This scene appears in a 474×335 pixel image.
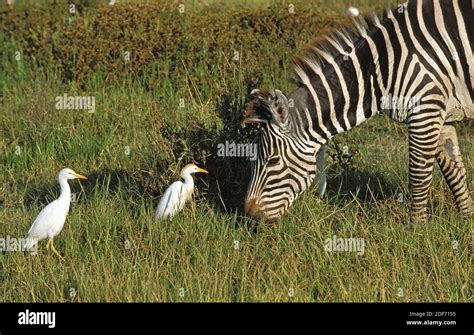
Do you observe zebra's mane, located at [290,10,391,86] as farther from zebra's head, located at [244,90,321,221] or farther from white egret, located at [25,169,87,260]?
white egret, located at [25,169,87,260]

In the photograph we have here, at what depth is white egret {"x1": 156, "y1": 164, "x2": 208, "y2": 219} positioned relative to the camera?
8.27m

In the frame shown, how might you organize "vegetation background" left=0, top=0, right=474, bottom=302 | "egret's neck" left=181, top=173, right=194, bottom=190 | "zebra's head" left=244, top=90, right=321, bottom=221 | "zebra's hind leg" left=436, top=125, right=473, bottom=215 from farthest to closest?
1. "zebra's hind leg" left=436, top=125, right=473, bottom=215
2. "egret's neck" left=181, top=173, right=194, bottom=190
3. "zebra's head" left=244, top=90, right=321, bottom=221
4. "vegetation background" left=0, top=0, right=474, bottom=302

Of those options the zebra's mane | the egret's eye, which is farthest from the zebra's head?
the zebra's mane

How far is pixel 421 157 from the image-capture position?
27.3 ft

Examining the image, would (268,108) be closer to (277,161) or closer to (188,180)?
(277,161)

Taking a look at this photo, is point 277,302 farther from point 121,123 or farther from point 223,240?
point 121,123

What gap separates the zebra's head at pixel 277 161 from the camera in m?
8.11

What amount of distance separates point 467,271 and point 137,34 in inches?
242

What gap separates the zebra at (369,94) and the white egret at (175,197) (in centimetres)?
55

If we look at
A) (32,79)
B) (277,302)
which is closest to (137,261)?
(277,302)

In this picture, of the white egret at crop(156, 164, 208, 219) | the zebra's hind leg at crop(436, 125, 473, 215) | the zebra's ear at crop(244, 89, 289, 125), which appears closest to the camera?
the zebra's ear at crop(244, 89, 289, 125)

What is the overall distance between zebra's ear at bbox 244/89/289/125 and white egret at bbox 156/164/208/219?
770 millimetres

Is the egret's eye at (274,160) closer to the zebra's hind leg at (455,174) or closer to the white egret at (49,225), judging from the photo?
the zebra's hind leg at (455,174)

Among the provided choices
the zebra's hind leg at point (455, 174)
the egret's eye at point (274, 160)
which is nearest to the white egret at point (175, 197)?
the egret's eye at point (274, 160)
